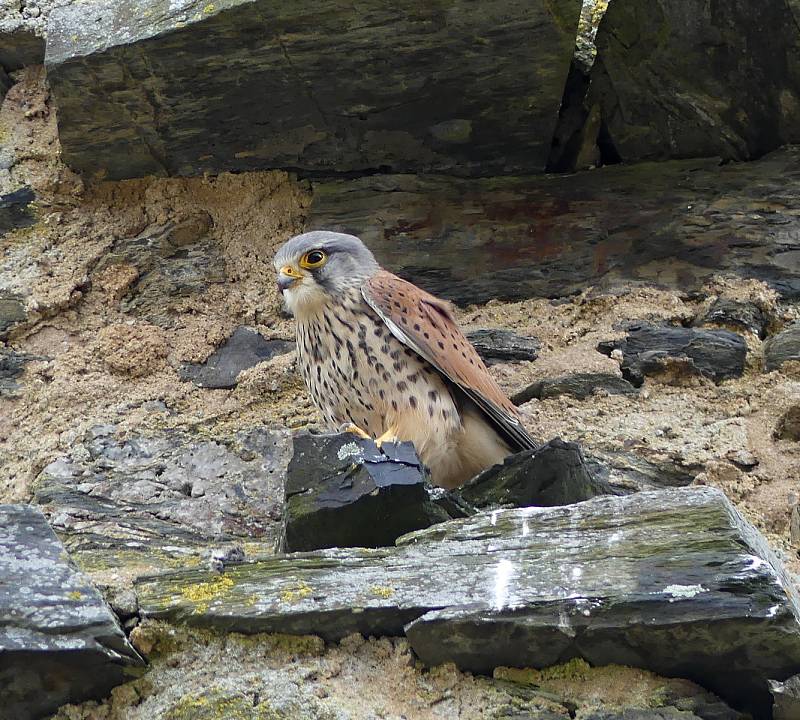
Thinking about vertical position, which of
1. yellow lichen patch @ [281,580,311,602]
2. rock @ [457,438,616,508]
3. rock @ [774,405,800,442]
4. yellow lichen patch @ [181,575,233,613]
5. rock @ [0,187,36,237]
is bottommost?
rock @ [774,405,800,442]

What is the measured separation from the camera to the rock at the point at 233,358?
4.09m

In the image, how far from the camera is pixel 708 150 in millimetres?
4543

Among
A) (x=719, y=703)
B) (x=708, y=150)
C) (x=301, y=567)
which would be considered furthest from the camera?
(x=708, y=150)

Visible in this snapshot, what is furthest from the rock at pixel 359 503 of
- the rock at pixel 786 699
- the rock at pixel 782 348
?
the rock at pixel 782 348

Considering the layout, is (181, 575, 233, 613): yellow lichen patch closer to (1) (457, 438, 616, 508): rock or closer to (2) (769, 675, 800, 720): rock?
(1) (457, 438, 616, 508): rock

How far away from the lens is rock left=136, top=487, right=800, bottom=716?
7.26 feet

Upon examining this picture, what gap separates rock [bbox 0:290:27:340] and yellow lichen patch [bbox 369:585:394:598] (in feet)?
7.66

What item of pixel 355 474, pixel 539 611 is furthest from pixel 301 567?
pixel 539 611

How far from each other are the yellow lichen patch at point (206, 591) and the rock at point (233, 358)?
1582 millimetres

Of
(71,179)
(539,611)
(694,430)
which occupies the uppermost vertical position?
(71,179)

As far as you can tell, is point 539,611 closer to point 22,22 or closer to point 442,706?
point 442,706

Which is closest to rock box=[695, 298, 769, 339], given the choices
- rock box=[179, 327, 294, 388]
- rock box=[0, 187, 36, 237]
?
rock box=[179, 327, 294, 388]

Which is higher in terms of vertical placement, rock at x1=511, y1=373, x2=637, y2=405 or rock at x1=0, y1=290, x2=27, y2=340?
rock at x1=0, y1=290, x2=27, y2=340

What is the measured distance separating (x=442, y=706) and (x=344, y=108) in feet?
8.85
